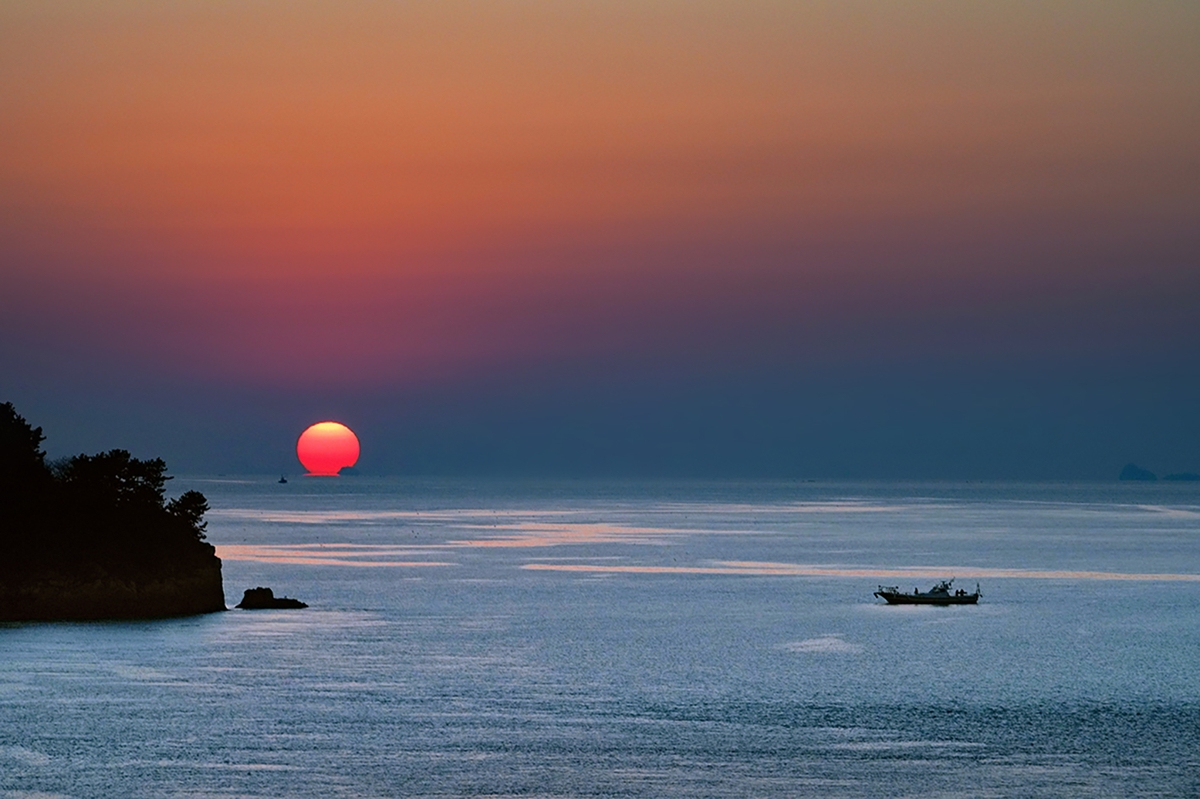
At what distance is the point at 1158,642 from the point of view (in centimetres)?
10731

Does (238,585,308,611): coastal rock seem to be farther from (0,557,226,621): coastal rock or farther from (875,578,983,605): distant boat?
(875,578,983,605): distant boat

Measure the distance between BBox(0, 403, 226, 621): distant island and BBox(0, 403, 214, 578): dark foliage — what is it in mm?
73

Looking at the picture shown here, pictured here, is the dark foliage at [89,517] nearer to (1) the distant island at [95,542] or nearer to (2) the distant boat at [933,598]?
(1) the distant island at [95,542]

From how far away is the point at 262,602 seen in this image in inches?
4779

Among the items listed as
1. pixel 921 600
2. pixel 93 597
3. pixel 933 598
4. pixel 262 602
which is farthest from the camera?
pixel 933 598

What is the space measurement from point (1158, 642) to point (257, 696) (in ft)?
213

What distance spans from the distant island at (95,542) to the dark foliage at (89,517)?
7 cm

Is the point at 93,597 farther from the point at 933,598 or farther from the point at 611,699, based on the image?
the point at 933,598

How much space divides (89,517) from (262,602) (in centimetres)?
1852

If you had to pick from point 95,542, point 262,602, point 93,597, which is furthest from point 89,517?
point 262,602

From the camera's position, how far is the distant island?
106m

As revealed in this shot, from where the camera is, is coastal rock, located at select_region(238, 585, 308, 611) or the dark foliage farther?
coastal rock, located at select_region(238, 585, 308, 611)

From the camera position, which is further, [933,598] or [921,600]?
[933,598]

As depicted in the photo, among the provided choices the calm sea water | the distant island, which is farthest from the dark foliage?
the calm sea water
